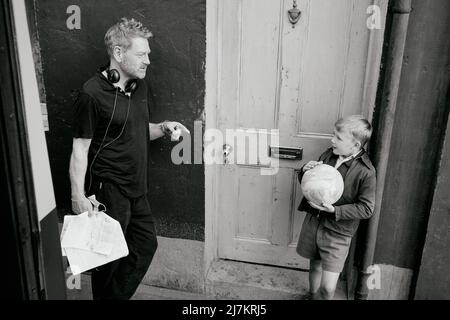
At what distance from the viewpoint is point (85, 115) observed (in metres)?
3.09

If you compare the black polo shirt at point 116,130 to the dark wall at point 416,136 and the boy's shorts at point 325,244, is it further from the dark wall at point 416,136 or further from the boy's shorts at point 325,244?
the dark wall at point 416,136

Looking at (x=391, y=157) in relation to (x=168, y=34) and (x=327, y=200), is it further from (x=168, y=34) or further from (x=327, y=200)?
(x=168, y=34)

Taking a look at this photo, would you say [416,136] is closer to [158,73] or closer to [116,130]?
[158,73]

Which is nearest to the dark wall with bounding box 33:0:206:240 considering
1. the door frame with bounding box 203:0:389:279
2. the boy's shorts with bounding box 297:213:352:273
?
the door frame with bounding box 203:0:389:279

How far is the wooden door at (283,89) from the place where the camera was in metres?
3.51

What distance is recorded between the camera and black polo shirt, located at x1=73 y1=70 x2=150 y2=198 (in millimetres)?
3109

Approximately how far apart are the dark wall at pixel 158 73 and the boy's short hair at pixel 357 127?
1.15 m

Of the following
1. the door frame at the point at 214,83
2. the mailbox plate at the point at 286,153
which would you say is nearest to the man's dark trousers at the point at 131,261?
the door frame at the point at 214,83

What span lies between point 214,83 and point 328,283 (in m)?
1.89

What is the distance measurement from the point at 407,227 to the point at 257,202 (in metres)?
1.30

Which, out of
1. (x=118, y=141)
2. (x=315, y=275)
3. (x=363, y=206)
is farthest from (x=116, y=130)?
(x=315, y=275)

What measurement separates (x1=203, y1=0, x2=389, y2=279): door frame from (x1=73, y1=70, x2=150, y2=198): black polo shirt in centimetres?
55
